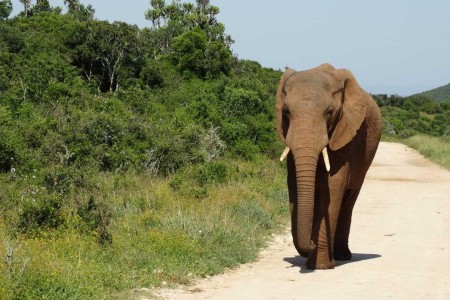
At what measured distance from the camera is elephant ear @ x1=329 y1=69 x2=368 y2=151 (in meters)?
9.16

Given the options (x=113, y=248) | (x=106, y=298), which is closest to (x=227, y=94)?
(x=113, y=248)

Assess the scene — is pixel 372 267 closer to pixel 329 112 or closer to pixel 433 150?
pixel 329 112

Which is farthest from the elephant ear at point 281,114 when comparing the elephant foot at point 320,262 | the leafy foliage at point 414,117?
the leafy foliage at point 414,117

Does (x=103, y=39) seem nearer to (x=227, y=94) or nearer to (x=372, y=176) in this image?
(x=227, y=94)

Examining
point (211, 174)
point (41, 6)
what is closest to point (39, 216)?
point (211, 174)

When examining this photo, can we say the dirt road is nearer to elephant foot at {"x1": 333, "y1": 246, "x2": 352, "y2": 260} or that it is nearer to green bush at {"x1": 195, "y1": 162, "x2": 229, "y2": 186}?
elephant foot at {"x1": 333, "y1": 246, "x2": 352, "y2": 260}

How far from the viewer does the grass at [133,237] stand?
7.27 m

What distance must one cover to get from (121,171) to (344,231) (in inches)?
271

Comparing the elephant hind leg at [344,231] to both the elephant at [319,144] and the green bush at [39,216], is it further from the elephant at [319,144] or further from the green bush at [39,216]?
the green bush at [39,216]

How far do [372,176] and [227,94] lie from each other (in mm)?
5293

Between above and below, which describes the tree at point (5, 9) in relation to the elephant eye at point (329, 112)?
above

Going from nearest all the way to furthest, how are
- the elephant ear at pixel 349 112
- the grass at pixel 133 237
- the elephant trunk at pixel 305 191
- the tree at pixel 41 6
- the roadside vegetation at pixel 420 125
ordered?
the grass at pixel 133 237
the elephant trunk at pixel 305 191
the elephant ear at pixel 349 112
the roadside vegetation at pixel 420 125
the tree at pixel 41 6

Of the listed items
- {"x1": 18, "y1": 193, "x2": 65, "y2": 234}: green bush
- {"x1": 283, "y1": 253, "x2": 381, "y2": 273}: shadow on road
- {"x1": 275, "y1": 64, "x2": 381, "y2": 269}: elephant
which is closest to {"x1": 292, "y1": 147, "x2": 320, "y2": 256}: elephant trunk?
{"x1": 275, "y1": 64, "x2": 381, "y2": 269}: elephant

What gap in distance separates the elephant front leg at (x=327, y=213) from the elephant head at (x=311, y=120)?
0.57ft
